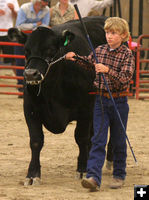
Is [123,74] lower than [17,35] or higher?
lower

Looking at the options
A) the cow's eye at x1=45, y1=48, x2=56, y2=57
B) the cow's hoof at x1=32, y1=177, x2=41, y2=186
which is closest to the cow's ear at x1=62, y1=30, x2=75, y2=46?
the cow's eye at x1=45, y1=48, x2=56, y2=57

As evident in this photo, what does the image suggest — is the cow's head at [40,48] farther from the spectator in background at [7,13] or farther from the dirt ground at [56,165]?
the spectator in background at [7,13]

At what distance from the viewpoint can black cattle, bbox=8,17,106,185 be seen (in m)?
5.50

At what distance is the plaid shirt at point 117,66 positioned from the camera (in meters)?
5.24

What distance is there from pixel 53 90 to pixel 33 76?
0.59 metres

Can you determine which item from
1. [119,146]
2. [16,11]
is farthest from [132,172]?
[16,11]

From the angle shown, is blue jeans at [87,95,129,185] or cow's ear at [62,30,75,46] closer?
blue jeans at [87,95,129,185]

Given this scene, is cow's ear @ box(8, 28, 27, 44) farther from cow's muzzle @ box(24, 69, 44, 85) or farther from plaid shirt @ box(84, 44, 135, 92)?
plaid shirt @ box(84, 44, 135, 92)

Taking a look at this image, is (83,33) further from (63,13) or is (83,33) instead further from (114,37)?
(63,13)

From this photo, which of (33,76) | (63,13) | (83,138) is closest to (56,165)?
(83,138)

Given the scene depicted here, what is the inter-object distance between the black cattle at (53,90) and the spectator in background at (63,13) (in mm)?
4407

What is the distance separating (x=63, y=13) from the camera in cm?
1058

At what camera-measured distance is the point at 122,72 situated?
525cm

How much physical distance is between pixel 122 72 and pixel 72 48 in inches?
41.7
